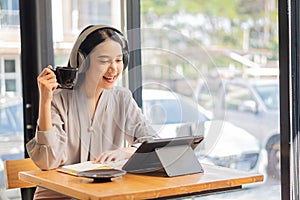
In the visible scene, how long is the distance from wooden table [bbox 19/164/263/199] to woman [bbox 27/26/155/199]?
0.17 m

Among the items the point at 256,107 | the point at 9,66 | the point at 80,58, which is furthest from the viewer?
the point at 9,66

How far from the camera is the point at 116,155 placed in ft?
6.12

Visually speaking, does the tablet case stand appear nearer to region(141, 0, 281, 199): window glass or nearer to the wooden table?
the wooden table

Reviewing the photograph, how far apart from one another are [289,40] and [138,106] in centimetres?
Result: 71

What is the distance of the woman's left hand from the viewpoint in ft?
6.04

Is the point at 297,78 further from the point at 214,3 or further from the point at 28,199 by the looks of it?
the point at 28,199

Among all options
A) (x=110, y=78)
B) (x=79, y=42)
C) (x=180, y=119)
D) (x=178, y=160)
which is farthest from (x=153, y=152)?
(x=79, y=42)

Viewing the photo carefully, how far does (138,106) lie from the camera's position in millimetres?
2029

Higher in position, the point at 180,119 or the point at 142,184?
the point at 180,119

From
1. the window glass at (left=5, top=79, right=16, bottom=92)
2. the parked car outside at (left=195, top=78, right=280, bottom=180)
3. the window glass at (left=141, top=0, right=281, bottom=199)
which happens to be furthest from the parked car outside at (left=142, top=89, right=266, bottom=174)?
the window glass at (left=5, top=79, right=16, bottom=92)

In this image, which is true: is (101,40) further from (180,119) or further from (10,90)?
(10,90)

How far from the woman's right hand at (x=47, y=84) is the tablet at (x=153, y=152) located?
0.42 metres

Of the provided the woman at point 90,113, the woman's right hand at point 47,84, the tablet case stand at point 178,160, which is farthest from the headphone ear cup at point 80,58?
the tablet case stand at point 178,160

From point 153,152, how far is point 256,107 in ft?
3.54
